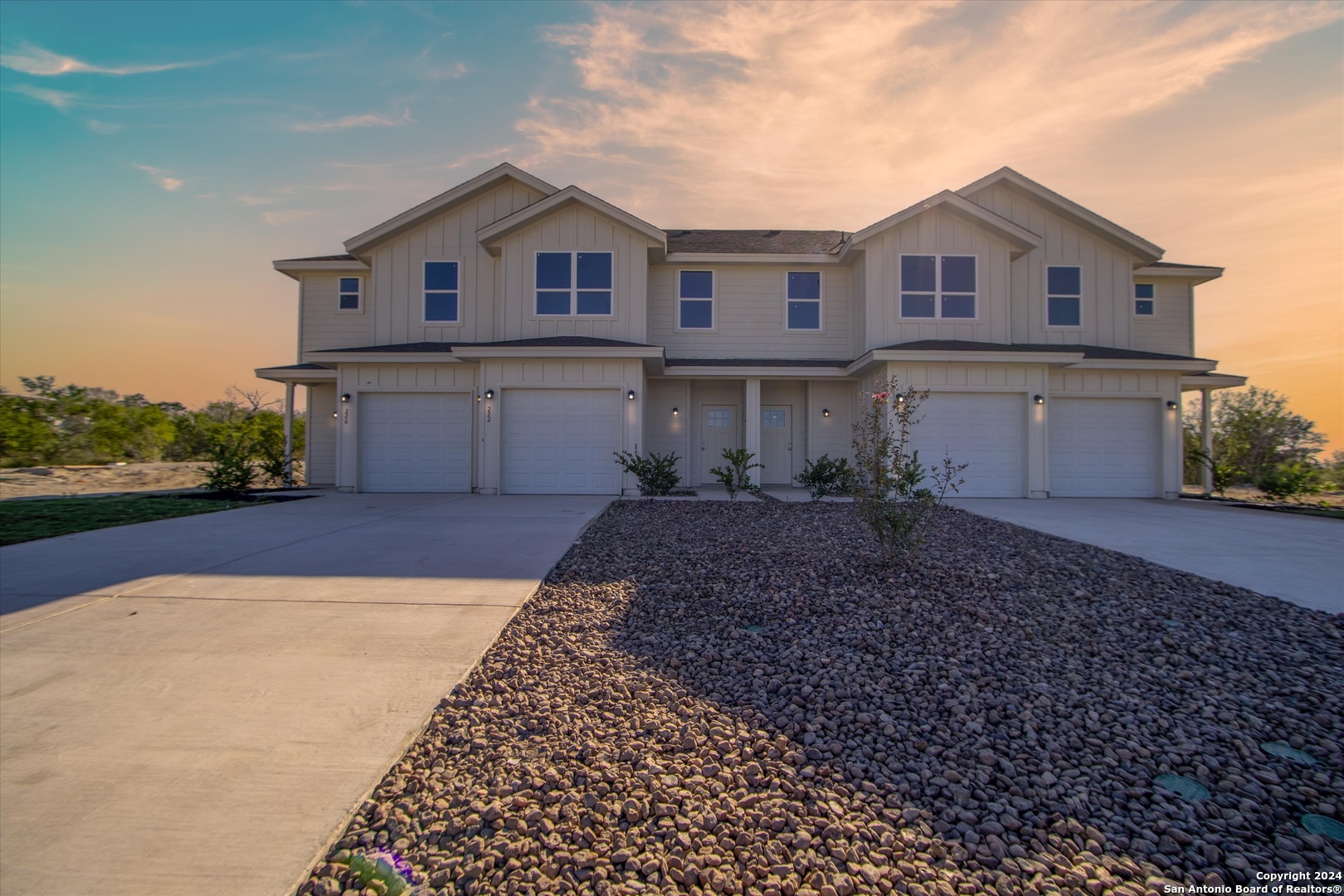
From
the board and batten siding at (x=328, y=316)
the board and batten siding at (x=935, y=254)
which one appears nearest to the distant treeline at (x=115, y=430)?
the board and batten siding at (x=328, y=316)

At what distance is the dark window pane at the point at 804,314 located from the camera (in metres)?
14.2

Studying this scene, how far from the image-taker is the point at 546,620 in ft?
13.2

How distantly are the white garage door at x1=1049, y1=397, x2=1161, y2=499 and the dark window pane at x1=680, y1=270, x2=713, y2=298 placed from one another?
8.05 metres

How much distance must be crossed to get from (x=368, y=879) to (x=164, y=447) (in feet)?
75.3

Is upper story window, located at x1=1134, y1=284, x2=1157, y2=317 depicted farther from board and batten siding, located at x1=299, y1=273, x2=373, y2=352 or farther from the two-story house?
board and batten siding, located at x1=299, y1=273, x2=373, y2=352

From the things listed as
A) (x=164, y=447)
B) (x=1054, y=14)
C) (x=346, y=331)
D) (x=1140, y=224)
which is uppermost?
(x=1054, y=14)

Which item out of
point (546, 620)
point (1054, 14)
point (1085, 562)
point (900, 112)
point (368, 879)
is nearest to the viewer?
point (368, 879)

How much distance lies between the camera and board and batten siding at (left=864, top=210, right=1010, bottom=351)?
504 inches

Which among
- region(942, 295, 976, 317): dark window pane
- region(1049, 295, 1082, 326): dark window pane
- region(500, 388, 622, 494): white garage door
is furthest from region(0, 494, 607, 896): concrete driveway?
region(1049, 295, 1082, 326): dark window pane

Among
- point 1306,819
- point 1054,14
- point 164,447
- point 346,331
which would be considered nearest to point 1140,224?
point 1054,14

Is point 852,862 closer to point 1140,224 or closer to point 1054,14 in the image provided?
point 1054,14

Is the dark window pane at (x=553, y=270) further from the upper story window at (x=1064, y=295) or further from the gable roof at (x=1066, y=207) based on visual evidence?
the upper story window at (x=1064, y=295)

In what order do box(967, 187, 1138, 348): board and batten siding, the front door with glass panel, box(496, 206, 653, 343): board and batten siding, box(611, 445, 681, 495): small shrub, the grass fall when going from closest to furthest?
the grass < box(611, 445, 681, 495): small shrub < box(496, 206, 653, 343): board and batten siding < box(967, 187, 1138, 348): board and batten siding < the front door with glass panel

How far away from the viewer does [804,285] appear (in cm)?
1422
